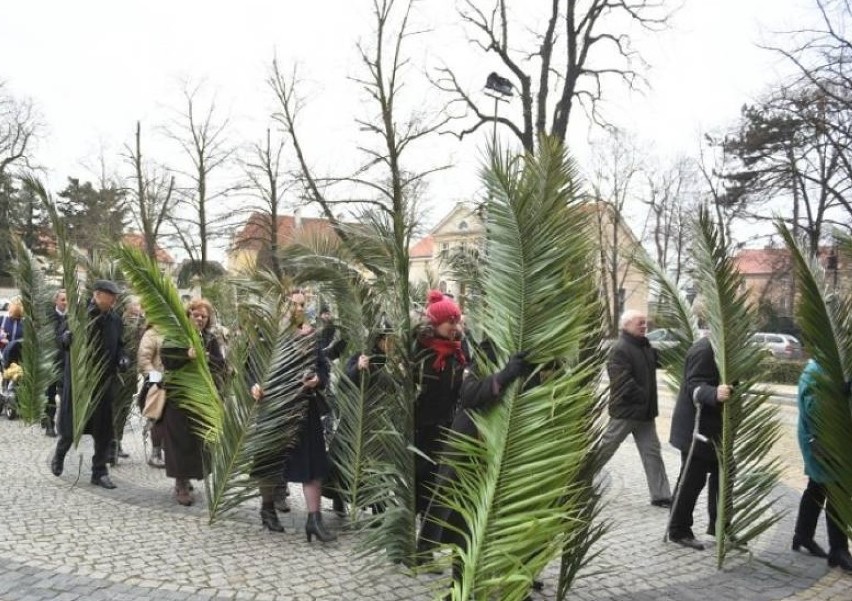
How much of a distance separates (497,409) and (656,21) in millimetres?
16437

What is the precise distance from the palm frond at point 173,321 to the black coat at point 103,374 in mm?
1469

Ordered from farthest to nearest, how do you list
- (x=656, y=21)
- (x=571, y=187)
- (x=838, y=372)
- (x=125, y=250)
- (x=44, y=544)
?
1. (x=656, y=21)
2. (x=125, y=250)
3. (x=44, y=544)
4. (x=838, y=372)
5. (x=571, y=187)

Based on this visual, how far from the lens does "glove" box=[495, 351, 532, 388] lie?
117 inches

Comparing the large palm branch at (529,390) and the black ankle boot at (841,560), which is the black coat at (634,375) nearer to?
the black ankle boot at (841,560)

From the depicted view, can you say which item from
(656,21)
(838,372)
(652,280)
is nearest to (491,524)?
(838,372)

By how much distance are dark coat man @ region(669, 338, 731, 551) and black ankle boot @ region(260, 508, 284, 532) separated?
2.99 m

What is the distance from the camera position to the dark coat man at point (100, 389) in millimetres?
6980

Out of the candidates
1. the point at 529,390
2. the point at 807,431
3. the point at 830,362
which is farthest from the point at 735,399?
the point at 529,390

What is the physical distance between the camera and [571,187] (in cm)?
307

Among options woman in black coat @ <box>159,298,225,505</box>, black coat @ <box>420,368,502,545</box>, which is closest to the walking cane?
black coat @ <box>420,368,502,545</box>

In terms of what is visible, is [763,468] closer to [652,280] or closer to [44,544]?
[652,280]

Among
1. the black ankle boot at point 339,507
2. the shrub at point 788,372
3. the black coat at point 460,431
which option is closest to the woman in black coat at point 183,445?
the black ankle boot at point 339,507

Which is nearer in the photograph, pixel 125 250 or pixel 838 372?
pixel 838 372

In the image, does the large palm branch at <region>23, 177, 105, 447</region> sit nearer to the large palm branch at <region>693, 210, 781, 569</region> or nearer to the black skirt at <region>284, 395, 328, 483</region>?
the black skirt at <region>284, 395, 328, 483</region>
